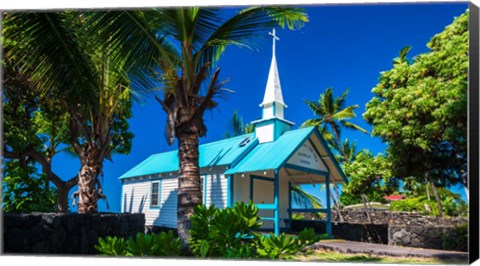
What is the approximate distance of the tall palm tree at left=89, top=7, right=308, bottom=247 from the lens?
367 inches

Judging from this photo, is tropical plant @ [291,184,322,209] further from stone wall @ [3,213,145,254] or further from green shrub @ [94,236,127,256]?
green shrub @ [94,236,127,256]

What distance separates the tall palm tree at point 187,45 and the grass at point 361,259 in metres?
3.14

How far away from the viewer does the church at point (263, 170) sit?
44.4 ft

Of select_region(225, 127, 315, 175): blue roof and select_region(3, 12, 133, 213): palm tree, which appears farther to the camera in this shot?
select_region(225, 127, 315, 175): blue roof

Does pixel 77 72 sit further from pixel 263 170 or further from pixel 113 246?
pixel 263 170

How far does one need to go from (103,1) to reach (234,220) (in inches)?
224

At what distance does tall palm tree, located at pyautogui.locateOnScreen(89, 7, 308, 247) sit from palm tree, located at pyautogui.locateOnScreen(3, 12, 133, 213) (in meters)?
0.66

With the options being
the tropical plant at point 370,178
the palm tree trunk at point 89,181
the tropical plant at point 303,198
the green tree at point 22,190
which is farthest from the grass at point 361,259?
the tropical plant at point 303,198

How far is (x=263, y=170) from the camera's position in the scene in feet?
41.7

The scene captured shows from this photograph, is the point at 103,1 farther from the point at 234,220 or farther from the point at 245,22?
the point at 234,220

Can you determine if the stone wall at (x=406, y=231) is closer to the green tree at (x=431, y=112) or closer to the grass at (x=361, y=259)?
the grass at (x=361, y=259)

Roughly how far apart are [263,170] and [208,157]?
3.60 meters

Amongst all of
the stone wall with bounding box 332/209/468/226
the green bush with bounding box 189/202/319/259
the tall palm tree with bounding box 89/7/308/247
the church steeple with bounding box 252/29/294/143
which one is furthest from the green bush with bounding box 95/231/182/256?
the stone wall with bounding box 332/209/468/226

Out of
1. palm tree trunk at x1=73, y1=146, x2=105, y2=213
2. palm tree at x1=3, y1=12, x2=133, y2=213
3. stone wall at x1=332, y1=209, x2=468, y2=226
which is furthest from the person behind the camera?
stone wall at x1=332, y1=209, x2=468, y2=226
